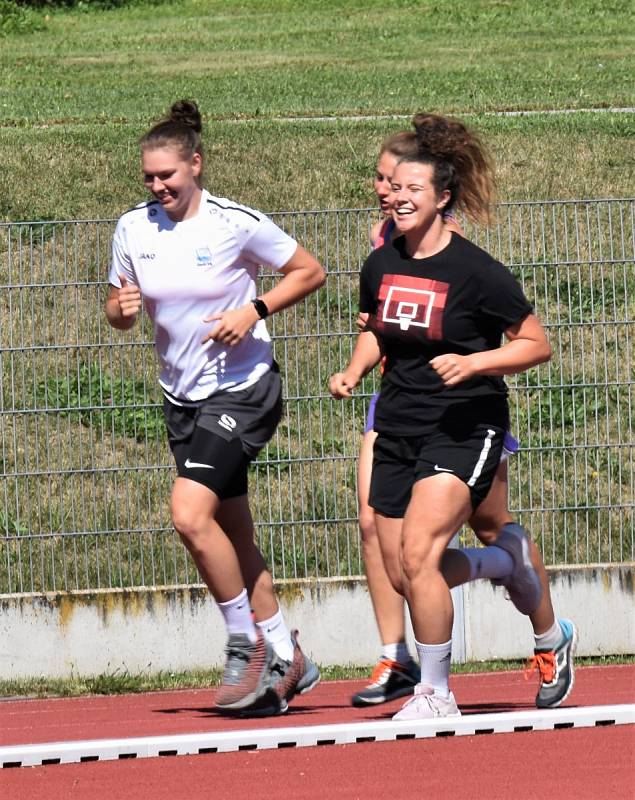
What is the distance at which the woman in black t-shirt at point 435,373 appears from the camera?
5.71 meters

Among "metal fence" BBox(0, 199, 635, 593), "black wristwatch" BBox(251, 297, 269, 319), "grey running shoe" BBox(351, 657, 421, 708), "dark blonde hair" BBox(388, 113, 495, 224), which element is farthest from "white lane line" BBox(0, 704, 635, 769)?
"metal fence" BBox(0, 199, 635, 593)

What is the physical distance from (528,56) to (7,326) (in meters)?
17.6

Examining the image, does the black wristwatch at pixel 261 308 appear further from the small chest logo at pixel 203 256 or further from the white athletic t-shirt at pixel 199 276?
the small chest logo at pixel 203 256

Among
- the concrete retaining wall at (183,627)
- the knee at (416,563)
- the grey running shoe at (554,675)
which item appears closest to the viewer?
the knee at (416,563)

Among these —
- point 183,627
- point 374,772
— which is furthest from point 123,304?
point 183,627

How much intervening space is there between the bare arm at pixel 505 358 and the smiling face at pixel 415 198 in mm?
491

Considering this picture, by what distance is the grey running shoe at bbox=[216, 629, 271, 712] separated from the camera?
620cm

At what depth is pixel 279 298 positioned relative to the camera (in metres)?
6.16

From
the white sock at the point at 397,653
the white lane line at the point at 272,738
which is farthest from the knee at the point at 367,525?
the white lane line at the point at 272,738

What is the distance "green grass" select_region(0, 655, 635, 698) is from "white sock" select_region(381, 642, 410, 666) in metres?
1.74

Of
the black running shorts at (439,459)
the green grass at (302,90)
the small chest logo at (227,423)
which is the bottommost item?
the black running shorts at (439,459)

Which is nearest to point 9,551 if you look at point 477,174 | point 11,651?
point 11,651

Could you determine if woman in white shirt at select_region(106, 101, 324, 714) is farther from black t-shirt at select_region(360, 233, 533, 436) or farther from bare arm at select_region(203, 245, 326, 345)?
Result: black t-shirt at select_region(360, 233, 533, 436)

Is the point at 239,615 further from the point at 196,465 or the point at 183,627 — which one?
the point at 183,627
